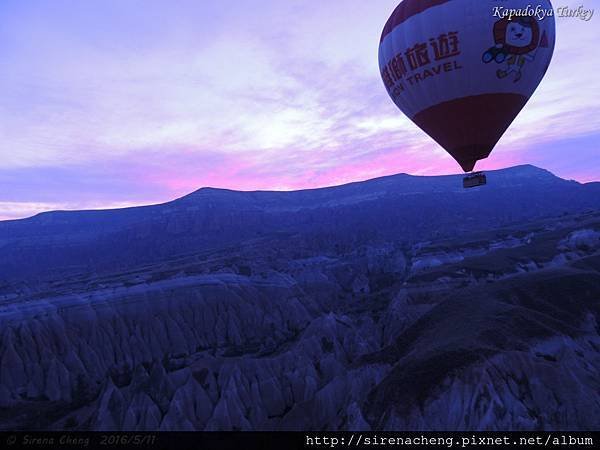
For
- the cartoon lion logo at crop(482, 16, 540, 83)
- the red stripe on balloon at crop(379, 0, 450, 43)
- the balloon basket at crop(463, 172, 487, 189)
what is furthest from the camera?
the balloon basket at crop(463, 172, 487, 189)

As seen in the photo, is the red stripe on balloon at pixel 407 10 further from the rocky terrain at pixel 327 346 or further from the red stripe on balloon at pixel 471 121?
the rocky terrain at pixel 327 346

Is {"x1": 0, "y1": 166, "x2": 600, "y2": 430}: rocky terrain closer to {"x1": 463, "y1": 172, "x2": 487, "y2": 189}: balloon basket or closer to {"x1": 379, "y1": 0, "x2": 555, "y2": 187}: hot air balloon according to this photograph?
{"x1": 463, "y1": 172, "x2": 487, "y2": 189}: balloon basket

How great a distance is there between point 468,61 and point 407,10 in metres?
4.20

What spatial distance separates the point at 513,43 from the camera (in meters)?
21.9

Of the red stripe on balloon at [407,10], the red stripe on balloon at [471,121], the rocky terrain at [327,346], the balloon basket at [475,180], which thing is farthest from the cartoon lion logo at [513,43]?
the rocky terrain at [327,346]

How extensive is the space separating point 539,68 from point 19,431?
4079 centimetres

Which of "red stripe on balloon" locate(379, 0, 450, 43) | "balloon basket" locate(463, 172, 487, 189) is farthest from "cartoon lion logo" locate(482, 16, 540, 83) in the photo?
"balloon basket" locate(463, 172, 487, 189)

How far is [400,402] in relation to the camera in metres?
23.5

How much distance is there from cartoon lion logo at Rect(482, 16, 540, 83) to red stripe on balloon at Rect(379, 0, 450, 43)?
320cm

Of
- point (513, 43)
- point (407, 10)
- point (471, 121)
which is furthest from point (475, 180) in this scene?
point (407, 10)

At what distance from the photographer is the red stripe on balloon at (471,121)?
23609 millimetres

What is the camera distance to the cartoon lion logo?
71.1 ft

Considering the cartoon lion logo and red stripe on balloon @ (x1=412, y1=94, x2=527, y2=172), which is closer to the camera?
the cartoon lion logo

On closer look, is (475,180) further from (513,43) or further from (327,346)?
(327,346)
